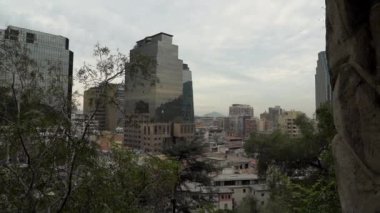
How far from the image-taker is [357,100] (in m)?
3.55

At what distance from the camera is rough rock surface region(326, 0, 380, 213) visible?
343 cm

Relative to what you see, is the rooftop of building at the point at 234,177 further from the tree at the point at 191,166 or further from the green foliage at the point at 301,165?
the tree at the point at 191,166

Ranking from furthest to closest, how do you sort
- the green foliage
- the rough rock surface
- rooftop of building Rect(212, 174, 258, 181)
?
rooftop of building Rect(212, 174, 258, 181)
the green foliage
the rough rock surface

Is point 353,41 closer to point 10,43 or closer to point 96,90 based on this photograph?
point 96,90

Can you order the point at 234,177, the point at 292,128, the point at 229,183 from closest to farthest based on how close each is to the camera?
the point at 229,183 → the point at 234,177 → the point at 292,128

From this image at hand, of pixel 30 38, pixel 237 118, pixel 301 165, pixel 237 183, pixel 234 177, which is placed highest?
pixel 237 118

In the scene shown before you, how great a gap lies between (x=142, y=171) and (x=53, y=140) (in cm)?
194

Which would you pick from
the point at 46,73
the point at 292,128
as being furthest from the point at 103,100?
the point at 292,128

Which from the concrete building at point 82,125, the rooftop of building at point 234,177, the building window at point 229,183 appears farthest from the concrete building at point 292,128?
the concrete building at point 82,125

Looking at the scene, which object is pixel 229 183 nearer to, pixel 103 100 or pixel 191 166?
pixel 191 166

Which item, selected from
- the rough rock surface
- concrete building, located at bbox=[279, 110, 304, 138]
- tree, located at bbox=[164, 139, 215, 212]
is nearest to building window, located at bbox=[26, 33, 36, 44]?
the rough rock surface

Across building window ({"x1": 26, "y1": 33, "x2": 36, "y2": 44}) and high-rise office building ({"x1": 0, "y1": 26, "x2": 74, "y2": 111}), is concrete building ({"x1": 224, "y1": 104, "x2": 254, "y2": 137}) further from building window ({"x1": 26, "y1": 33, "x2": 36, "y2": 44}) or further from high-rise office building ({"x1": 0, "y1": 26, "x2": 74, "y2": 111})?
high-rise office building ({"x1": 0, "y1": 26, "x2": 74, "y2": 111})

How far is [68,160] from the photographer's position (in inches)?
220

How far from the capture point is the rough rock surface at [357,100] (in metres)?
3.43
